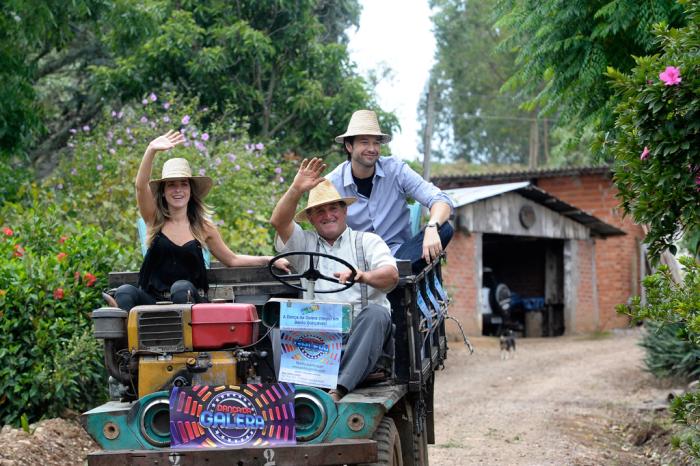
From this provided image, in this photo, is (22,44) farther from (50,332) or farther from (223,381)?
(223,381)

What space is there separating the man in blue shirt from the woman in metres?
0.99

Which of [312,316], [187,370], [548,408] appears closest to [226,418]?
[187,370]

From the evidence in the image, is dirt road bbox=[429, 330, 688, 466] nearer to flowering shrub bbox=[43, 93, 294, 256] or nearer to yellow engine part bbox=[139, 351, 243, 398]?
flowering shrub bbox=[43, 93, 294, 256]

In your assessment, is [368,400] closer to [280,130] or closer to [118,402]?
[118,402]

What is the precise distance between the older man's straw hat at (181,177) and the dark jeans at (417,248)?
1432 millimetres

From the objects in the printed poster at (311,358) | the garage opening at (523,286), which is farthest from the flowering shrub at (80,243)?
the garage opening at (523,286)

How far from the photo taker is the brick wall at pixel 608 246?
29.0 metres

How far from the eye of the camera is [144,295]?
6.59 meters

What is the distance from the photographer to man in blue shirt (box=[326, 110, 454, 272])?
7.80 metres

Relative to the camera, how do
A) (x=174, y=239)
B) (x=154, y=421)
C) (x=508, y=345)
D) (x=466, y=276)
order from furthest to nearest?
(x=466, y=276)
(x=508, y=345)
(x=174, y=239)
(x=154, y=421)

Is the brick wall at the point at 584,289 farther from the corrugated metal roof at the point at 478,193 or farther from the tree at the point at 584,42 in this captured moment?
the tree at the point at 584,42

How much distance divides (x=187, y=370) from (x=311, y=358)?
670 mm

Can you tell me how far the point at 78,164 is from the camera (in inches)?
553

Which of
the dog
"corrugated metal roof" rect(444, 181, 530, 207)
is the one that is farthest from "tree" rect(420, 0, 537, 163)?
the dog
